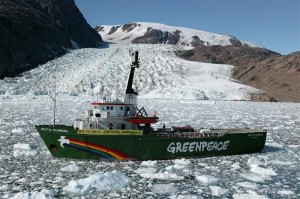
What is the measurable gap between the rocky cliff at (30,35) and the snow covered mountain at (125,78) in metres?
4.15

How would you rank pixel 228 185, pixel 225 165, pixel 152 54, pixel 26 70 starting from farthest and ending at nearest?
1. pixel 152 54
2. pixel 26 70
3. pixel 225 165
4. pixel 228 185

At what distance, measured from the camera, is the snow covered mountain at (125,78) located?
253 ft

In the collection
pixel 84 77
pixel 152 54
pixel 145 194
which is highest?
pixel 152 54

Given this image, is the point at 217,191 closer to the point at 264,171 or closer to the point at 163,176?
the point at 163,176

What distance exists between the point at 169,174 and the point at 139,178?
137cm

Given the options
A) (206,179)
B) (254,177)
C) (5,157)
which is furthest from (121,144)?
(254,177)

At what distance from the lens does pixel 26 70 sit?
294 ft

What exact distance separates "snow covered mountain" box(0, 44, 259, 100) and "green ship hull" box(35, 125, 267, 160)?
157 ft

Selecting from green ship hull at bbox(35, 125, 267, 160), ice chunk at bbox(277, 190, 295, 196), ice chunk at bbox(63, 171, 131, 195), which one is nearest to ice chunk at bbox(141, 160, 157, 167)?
green ship hull at bbox(35, 125, 267, 160)

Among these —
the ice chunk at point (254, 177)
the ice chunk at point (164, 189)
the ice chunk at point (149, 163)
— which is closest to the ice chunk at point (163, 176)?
the ice chunk at point (164, 189)

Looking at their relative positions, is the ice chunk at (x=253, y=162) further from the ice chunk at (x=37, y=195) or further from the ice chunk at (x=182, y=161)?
the ice chunk at (x=37, y=195)

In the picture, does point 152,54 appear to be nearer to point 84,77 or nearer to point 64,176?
point 84,77

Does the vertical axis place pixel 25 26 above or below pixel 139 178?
above

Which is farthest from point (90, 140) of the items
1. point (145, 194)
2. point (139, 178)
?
point (145, 194)
